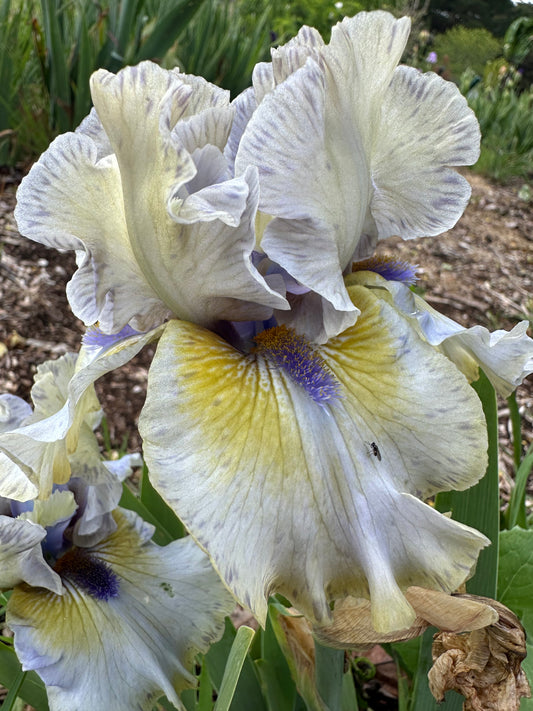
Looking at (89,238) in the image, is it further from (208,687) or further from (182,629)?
(208,687)

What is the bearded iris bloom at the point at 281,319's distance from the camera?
1.89ft

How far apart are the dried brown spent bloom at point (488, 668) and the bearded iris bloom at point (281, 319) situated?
6.9 inches

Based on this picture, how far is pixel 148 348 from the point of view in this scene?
2.70m

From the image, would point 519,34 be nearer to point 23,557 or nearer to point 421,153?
point 421,153

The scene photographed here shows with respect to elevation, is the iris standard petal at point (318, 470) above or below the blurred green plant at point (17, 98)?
above

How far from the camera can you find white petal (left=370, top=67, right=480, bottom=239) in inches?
28.1

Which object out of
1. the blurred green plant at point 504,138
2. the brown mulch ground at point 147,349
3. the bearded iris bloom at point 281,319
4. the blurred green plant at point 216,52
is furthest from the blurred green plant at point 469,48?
the bearded iris bloom at point 281,319

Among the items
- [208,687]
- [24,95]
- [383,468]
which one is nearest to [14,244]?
[24,95]

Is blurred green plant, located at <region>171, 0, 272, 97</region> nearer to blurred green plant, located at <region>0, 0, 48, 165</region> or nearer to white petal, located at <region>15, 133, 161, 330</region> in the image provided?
blurred green plant, located at <region>0, 0, 48, 165</region>

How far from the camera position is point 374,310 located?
69cm

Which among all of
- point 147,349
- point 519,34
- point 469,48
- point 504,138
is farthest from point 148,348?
point 469,48

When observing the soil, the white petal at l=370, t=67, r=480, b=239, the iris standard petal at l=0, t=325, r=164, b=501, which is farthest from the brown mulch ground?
the white petal at l=370, t=67, r=480, b=239

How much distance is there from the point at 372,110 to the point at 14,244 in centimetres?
272

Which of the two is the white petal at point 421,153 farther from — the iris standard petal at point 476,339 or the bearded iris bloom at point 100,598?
the bearded iris bloom at point 100,598
